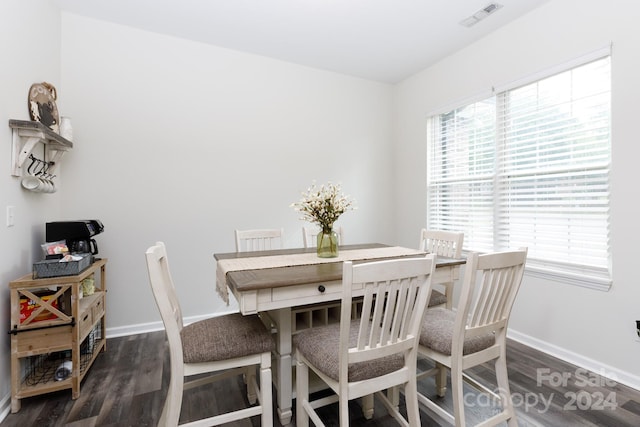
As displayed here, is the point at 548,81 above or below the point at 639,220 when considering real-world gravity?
above

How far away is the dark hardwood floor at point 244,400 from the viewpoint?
5.66ft

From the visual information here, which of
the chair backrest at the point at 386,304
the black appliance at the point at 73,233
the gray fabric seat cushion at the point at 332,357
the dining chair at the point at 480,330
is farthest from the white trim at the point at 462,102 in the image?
the black appliance at the point at 73,233

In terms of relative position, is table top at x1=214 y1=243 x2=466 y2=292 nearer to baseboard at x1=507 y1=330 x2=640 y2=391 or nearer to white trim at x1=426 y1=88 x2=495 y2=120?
baseboard at x1=507 y1=330 x2=640 y2=391

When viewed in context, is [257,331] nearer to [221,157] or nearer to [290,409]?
[290,409]

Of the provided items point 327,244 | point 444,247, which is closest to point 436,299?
point 444,247

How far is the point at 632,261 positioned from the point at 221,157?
11.0ft

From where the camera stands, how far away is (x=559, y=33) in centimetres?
244

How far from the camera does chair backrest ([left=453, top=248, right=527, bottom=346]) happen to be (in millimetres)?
1414

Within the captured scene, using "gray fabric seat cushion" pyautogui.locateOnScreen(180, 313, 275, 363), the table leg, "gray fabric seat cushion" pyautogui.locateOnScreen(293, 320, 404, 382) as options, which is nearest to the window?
"gray fabric seat cushion" pyautogui.locateOnScreen(293, 320, 404, 382)

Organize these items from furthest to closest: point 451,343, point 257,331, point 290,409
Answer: point 290,409, point 257,331, point 451,343

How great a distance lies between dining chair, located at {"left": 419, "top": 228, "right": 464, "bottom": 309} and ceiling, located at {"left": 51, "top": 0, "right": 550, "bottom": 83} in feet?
6.05

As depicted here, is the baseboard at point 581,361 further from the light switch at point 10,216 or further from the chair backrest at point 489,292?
the light switch at point 10,216

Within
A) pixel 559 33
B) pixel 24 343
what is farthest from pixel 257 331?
pixel 559 33

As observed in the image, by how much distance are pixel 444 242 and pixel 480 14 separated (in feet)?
6.32
